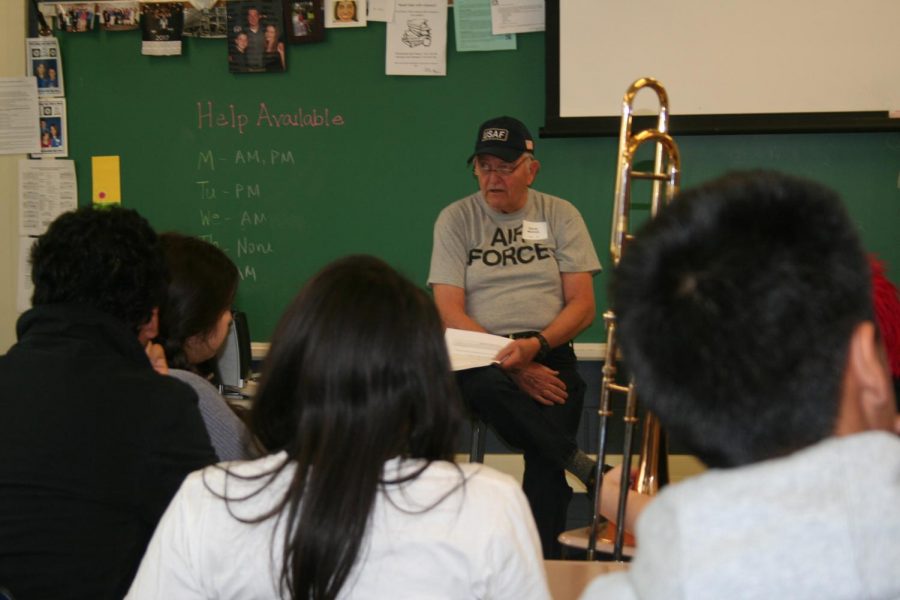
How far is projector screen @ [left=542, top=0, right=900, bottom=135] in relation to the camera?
11.7ft

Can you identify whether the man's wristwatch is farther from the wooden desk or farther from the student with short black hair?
the student with short black hair

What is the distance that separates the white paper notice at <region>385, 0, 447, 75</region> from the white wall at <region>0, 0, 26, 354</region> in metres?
1.68

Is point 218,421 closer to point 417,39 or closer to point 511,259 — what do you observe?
point 511,259

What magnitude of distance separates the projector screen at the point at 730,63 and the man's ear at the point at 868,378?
10.1ft

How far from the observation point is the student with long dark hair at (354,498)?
1.13m

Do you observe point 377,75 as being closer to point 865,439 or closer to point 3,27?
point 3,27

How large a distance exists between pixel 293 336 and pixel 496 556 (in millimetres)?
370

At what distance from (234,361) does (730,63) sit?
7.28 ft

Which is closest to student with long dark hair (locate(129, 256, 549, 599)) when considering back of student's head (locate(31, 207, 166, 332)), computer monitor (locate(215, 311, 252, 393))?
back of student's head (locate(31, 207, 166, 332))

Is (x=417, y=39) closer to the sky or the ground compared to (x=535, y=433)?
closer to the sky

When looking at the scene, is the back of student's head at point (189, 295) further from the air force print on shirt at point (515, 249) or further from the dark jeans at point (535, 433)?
the air force print on shirt at point (515, 249)

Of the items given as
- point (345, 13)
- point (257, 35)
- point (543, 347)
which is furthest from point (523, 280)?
point (257, 35)

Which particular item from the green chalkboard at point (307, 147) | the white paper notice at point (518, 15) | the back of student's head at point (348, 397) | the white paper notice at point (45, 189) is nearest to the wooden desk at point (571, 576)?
the back of student's head at point (348, 397)

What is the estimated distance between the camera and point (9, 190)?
4223 millimetres
